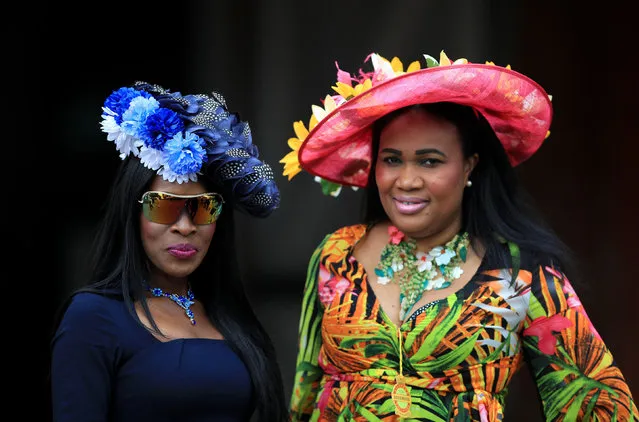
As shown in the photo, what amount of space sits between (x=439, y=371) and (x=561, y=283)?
469 mm

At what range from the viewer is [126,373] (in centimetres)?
292

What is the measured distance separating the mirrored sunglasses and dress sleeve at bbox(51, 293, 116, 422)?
35 centimetres

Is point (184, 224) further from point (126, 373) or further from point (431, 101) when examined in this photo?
point (431, 101)

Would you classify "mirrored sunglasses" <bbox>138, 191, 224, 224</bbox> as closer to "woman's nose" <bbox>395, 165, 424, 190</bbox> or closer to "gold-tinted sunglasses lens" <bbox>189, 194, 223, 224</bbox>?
"gold-tinted sunglasses lens" <bbox>189, 194, 223, 224</bbox>

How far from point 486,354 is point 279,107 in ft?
7.16

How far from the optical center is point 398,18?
5.07 meters

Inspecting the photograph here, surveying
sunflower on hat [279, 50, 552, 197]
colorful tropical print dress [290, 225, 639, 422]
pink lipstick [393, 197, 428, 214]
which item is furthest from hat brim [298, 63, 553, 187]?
colorful tropical print dress [290, 225, 639, 422]

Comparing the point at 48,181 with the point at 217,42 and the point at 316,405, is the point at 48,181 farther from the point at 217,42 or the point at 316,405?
the point at 316,405

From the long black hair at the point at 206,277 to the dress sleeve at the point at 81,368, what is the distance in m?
0.13

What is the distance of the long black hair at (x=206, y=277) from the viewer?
3.07 m

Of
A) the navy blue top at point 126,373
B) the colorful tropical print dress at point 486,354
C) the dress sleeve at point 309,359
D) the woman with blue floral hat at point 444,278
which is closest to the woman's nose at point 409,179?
the woman with blue floral hat at point 444,278

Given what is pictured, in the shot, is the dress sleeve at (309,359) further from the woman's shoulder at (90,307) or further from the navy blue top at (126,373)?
the woman's shoulder at (90,307)

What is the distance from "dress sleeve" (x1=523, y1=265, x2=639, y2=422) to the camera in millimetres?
3289

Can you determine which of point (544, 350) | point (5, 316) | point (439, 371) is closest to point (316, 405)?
point (439, 371)
